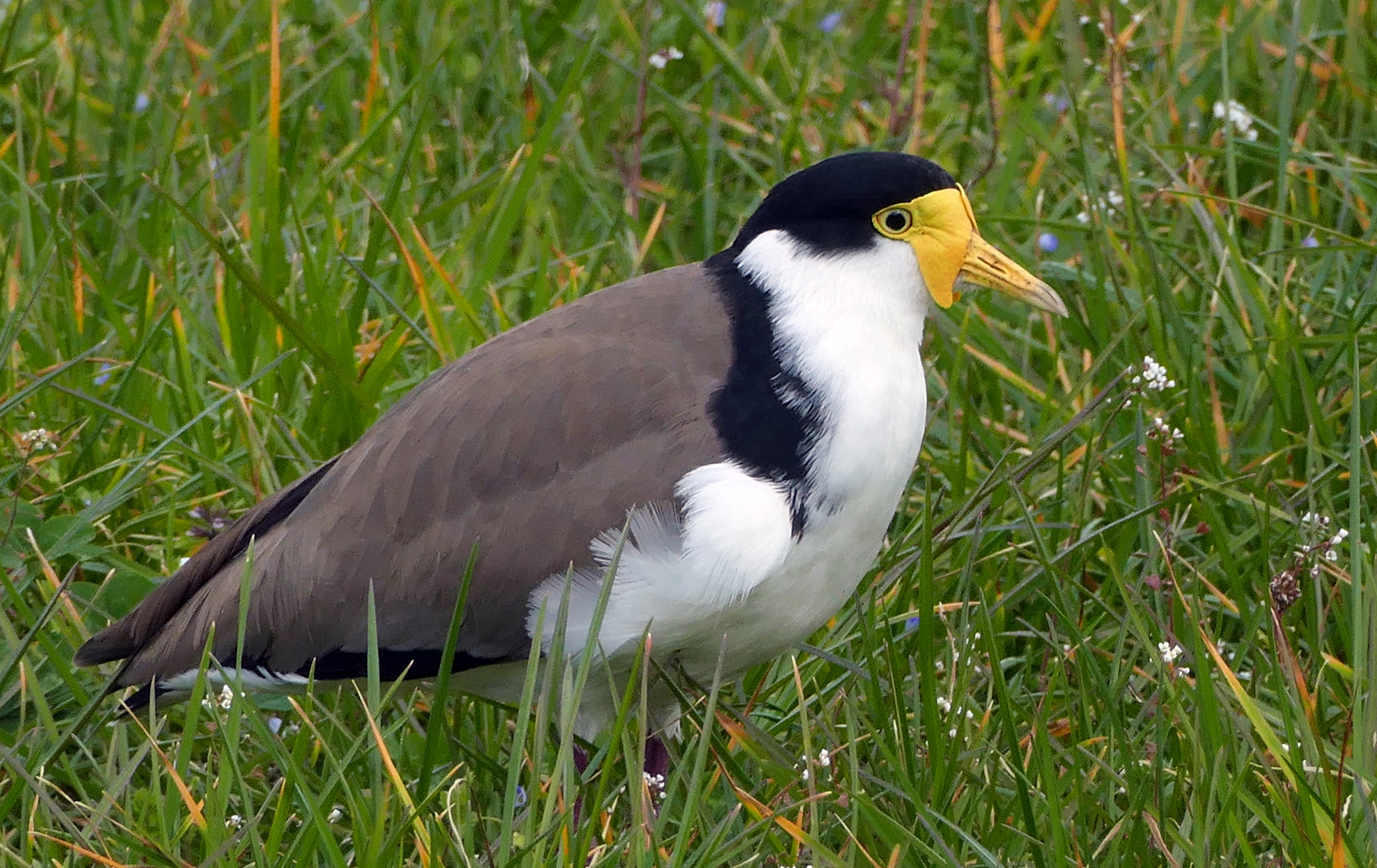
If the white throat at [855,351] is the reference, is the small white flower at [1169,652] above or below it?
below

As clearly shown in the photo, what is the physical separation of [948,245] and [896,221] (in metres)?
0.10

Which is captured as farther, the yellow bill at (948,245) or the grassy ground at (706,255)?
the yellow bill at (948,245)

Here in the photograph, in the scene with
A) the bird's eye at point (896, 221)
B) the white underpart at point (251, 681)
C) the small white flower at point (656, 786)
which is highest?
the bird's eye at point (896, 221)

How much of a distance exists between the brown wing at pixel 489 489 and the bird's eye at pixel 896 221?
12.5 inches

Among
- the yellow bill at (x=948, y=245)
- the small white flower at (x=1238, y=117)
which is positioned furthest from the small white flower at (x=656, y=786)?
the small white flower at (x=1238, y=117)

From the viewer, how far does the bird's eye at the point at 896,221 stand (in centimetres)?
329

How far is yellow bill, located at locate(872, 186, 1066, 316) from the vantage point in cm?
331

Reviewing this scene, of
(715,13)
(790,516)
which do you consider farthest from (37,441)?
(715,13)

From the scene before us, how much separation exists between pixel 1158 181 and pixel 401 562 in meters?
2.64

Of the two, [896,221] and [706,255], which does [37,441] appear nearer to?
[896,221]

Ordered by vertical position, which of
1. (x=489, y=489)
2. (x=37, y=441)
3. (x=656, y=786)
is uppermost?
(x=37, y=441)

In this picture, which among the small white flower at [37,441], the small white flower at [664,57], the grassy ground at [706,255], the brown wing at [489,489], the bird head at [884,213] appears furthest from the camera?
the small white flower at [664,57]

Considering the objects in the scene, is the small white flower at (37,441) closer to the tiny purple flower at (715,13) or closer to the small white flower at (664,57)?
the small white flower at (664,57)

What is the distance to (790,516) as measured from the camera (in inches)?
120
